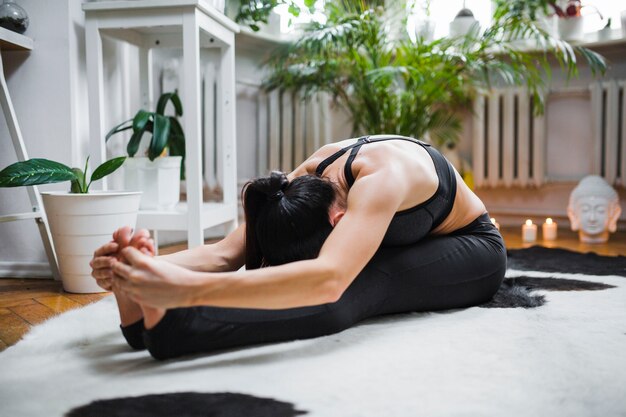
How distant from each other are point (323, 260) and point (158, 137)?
3.39 ft

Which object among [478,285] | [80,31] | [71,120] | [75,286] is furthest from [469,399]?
[80,31]

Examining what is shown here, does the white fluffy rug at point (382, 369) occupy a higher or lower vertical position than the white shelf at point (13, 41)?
lower

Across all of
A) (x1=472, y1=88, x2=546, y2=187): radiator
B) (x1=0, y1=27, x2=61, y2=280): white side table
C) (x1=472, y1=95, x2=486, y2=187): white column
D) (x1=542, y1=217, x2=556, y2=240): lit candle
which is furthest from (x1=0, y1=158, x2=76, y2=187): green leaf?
(x1=472, y1=95, x2=486, y2=187): white column

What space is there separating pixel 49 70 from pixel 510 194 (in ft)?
7.70

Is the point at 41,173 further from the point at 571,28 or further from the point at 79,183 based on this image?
the point at 571,28

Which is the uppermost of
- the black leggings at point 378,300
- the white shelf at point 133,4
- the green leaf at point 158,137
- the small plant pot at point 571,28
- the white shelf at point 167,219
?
the small plant pot at point 571,28

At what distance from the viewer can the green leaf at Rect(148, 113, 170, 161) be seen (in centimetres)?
179

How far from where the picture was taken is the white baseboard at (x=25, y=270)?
6.12ft

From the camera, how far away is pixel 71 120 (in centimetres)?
183

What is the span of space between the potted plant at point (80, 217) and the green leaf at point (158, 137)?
0.18 m

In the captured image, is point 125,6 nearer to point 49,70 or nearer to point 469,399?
point 49,70

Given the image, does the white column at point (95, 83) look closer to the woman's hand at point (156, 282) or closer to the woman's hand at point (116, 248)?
the woman's hand at point (116, 248)

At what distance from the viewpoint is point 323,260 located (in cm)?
91

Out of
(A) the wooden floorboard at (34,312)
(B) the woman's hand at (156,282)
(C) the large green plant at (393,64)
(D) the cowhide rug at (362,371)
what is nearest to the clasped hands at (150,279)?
(B) the woman's hand at (156,282)
